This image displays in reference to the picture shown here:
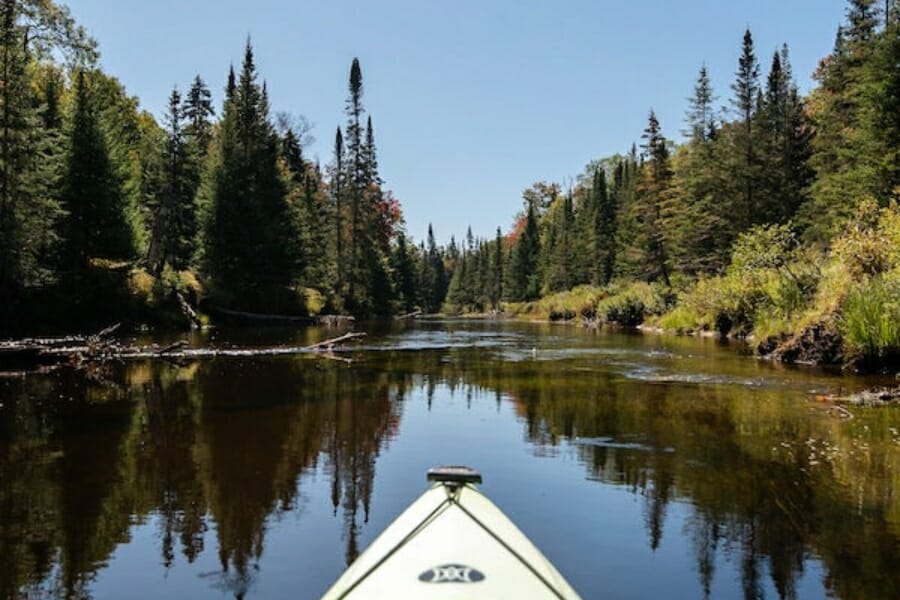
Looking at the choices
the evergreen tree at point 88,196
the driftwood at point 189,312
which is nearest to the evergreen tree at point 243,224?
the driftwood at point 189,312

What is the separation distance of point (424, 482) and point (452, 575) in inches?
168

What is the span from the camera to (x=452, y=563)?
322cm

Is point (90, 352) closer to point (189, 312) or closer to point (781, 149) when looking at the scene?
point (189, 312)

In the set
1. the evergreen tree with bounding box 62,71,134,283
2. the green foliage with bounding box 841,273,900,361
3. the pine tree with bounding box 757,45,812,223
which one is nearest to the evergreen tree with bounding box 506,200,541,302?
the pine tree with bounding box 757,45,812,223

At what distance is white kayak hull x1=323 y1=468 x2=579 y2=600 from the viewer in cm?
299

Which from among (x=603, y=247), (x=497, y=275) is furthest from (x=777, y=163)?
(x=497, y=275)

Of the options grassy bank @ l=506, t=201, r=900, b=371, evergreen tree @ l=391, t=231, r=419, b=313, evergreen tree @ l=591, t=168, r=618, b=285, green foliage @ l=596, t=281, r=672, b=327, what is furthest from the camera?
evergreen tree @ l=391, t=231, r=419, b=313

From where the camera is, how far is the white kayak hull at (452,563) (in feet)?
9.80

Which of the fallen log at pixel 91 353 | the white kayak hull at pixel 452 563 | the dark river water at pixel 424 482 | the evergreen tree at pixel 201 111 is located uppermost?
the evergreen tree at pixel 201 111

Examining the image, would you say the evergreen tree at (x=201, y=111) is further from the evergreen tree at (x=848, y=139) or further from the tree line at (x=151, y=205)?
the evergreen tree at (x=848, y=139)

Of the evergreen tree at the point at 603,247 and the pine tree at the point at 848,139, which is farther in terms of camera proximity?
the evergreen tree at the point at 603,247

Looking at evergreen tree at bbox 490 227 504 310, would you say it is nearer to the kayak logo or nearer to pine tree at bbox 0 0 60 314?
pine tree at bbox 0 0 60 314

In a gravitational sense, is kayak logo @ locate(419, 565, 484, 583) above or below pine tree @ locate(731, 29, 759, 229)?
below

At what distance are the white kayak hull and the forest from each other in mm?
13505
